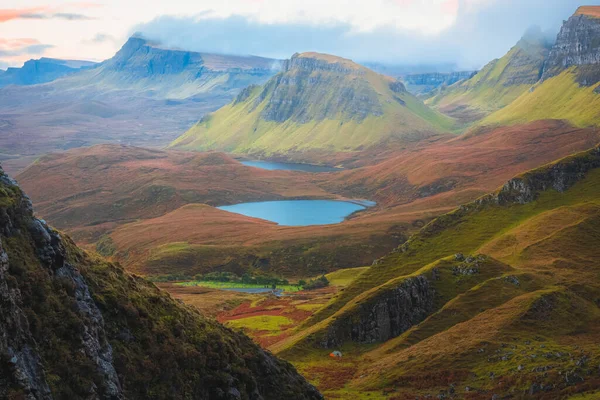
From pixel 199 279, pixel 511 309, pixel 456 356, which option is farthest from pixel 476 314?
pixel 199 279

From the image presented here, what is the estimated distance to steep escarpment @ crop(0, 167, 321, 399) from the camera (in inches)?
1228

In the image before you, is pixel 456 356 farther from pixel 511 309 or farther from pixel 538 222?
pixel 538 222

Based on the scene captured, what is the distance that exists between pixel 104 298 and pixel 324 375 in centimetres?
4130

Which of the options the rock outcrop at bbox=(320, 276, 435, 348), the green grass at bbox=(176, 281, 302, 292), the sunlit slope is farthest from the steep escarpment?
the green grass at bbox=(176, 281, 302, 292)

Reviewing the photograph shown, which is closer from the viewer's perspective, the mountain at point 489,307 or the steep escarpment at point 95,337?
the steep escarpment at point 95,337

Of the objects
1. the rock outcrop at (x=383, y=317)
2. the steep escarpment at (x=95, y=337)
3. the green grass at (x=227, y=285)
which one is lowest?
the green grass at (x=227, y=285)

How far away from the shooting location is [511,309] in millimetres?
81375

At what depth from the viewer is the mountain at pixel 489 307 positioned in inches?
2574

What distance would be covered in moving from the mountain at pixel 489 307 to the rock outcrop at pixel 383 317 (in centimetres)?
14

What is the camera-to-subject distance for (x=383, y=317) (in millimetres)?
90188

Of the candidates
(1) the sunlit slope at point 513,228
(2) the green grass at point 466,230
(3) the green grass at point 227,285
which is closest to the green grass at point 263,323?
(1) the sunlit slope at point 513,228

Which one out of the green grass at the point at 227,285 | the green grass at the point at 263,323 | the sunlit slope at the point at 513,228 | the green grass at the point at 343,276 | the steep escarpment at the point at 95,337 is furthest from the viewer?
the green grass at the point at 227,285

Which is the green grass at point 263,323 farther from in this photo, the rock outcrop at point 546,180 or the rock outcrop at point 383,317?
the rock outcrop at point 546,180

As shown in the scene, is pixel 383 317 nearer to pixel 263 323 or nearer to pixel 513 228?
pixel 263 323
